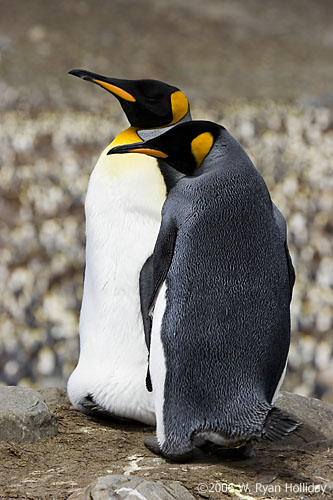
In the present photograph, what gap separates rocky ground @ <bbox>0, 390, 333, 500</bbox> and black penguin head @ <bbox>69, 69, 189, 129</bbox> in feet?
4.74

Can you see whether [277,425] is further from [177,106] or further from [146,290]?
[177,106]

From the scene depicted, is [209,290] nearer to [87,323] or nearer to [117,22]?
[87,323]

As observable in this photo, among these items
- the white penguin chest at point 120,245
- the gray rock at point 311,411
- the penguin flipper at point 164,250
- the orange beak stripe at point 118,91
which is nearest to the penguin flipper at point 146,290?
the white penguin chest at point 120,245

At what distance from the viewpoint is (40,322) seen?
7.09 meters

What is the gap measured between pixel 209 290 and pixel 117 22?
17582 millimetres

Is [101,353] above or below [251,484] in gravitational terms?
above

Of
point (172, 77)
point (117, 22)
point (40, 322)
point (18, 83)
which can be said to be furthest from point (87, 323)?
point (117, 22)

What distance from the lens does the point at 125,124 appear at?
1207cm

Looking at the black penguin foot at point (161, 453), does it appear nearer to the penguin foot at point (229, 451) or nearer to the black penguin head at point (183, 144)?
the penguin foot at point (229, 451)

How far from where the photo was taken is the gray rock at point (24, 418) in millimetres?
3084

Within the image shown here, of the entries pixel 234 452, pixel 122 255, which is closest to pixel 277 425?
pixel 234 452

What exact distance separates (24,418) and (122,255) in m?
0.85

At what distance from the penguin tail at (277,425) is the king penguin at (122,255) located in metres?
0.89

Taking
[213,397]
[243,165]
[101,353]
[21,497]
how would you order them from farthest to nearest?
[101,353] → [243,165] → [213,397] → [21,497]
